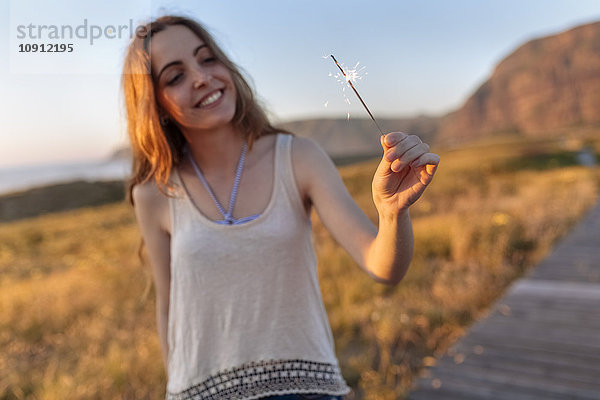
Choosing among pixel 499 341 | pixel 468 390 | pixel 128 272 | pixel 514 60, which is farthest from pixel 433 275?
pixel 514 60

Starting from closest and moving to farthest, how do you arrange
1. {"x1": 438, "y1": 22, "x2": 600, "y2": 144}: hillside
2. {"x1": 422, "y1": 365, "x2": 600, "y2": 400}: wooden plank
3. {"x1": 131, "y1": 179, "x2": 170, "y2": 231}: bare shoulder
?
1. {"x1": 131, "y1": 179, "x2": 170, "y2": 231}: bare shoulder
2. {"x1": 422, "y1": 365, "x2": 600, "y2": 400}: wooden plank
3. {"x1": 438, "y1": 22, "x2": 600, "y2": 144}: hillside

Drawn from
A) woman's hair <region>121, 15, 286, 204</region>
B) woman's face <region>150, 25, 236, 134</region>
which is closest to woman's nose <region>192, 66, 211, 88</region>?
woman's face <region>150, 25, 236, 134</region>

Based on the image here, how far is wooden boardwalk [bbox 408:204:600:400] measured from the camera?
292cm

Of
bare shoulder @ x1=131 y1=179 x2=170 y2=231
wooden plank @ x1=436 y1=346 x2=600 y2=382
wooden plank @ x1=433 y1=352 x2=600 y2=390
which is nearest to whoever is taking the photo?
bare shoulder @ x1=131 y1=179 x2=170 y2=231

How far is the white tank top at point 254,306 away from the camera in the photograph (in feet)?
4.81

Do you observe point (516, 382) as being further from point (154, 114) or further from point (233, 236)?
point (154, 114)

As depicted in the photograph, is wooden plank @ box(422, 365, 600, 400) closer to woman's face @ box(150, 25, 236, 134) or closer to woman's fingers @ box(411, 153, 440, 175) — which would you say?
woman's face @ box(150, 25, 236, 134)

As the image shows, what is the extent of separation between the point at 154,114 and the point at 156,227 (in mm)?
404

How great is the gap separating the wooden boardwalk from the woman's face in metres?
2.29

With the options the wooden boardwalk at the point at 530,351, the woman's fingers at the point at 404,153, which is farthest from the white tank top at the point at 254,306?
the wooden boardwalk at the point at 530,351

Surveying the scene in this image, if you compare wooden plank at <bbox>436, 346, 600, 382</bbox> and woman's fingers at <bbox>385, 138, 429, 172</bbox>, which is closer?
woman's fingers at <bbox>385, 138, 429, 172</bbox>

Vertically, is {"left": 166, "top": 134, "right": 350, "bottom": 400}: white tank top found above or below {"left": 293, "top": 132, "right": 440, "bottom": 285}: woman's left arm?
below

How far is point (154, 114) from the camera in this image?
1603mm

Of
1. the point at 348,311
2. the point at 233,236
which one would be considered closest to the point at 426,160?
the point at 233,236
